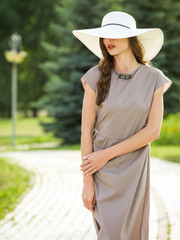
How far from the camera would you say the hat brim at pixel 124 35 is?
2371mm

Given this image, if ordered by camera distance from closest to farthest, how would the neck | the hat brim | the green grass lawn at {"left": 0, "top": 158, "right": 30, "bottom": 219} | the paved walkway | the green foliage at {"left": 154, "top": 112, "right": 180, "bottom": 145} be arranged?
the hat brim < the neck < the paved walkway < the green grass lawn at {"left": 0, "top": 158, "right": 30, "bottom": 219} < the green foliage at {"left": 154, "top": 112, "right": 180, "bottom": 145}

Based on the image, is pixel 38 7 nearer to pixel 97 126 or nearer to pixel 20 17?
pixel 20 17

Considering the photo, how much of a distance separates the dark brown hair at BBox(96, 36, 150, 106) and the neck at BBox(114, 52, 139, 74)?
0.14 ft

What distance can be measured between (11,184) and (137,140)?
495cm

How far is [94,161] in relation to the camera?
2.42 metres

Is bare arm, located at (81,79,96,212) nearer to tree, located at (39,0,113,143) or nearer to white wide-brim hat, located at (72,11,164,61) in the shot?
white wide-brim hat, located at (72,11,164,61)

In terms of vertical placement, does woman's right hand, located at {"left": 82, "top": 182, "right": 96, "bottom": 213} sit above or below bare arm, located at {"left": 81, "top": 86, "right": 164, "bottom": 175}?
below

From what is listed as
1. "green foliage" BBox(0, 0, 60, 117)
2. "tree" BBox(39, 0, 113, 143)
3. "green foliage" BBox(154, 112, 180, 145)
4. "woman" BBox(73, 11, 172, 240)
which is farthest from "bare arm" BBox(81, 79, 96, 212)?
"green foliage" BBox(0, 0, 60, 117)

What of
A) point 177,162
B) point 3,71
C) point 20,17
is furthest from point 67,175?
point 20,17

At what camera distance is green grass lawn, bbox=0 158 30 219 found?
18.2 ft

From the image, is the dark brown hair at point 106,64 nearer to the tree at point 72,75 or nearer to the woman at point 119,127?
the woman at point 119,127

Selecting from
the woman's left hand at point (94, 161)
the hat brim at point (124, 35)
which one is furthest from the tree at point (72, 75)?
the woman's left hand at point (94, 161)

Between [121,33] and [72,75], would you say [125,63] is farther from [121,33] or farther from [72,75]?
[72,75]

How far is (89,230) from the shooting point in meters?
4.42
